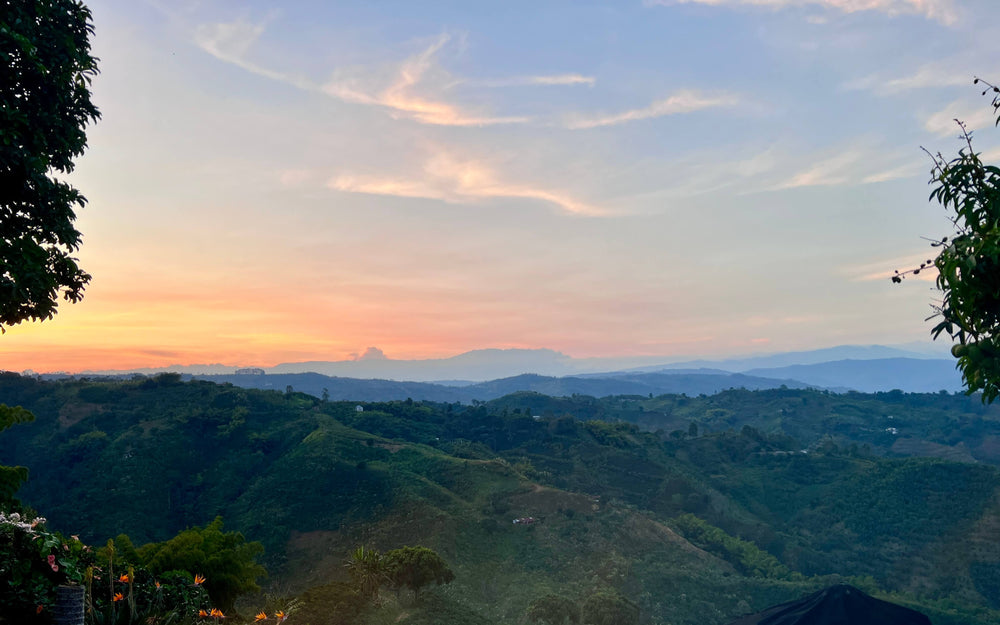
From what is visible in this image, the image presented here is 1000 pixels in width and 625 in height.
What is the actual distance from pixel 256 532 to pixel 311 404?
42.0m

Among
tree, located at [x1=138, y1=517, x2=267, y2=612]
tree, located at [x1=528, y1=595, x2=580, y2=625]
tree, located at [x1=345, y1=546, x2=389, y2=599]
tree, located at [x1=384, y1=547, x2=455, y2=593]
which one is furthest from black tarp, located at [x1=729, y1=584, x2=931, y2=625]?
tree, located at [x1=345, y1=546, x2=389, y2=599]

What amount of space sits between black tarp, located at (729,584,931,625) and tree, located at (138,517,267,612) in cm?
1955

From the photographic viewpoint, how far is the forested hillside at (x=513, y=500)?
146ft

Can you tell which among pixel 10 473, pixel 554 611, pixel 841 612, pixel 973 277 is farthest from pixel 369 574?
pixel 973 277

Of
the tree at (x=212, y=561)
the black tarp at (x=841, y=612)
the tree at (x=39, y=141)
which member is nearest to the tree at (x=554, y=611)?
the black tarp at (x=841, y=612)

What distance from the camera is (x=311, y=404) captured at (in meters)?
88.1

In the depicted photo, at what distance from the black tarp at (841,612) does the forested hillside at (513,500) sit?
57.6 feet

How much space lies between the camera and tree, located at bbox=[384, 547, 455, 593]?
31.9 m

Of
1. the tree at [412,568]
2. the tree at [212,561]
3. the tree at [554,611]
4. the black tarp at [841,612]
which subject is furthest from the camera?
the tree at [554,611]

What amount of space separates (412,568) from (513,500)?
2606 centimetres

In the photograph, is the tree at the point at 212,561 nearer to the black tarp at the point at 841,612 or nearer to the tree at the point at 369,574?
the tree at the point at 369,574

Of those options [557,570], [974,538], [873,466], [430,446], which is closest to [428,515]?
[557,570]

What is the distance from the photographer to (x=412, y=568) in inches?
1268

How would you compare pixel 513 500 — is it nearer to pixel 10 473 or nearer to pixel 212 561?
pixel 212 561
